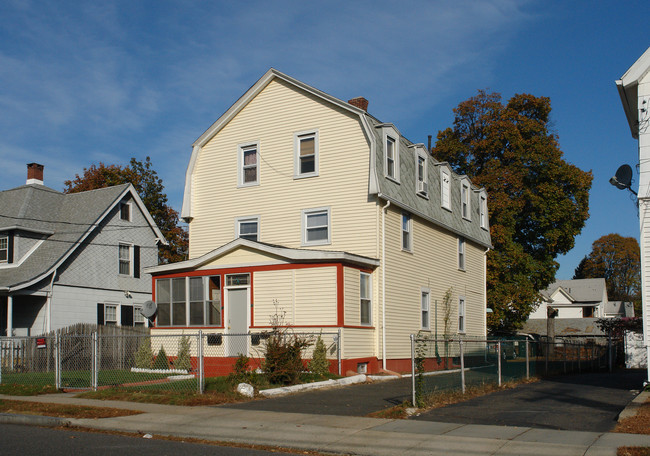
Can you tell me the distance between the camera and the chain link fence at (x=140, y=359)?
55.7 feet

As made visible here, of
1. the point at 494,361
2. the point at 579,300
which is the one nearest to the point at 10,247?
the point at 494,361

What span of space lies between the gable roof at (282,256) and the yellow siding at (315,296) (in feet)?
1.33

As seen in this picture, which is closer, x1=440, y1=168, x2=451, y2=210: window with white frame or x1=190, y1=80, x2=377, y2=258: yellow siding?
x1=190, y1=80, x2=377, y2=258: yellow siding

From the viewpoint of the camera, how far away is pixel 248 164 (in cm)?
2506

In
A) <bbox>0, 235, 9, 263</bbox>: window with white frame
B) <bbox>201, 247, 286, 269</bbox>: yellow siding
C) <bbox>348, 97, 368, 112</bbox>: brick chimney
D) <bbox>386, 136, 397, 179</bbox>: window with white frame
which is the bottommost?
<bbox>201, 247, 286, 269</bbox>: yellow siding

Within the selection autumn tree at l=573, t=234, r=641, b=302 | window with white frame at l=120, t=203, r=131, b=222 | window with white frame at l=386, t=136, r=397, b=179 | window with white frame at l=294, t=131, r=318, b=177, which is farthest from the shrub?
autumn tree at l=573, t=234, r=641, b=302

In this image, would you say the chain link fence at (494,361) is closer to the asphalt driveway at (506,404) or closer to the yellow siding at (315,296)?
the asphalt driveway at (506,404)

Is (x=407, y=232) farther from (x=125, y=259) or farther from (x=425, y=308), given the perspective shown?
(x=125, y=259)

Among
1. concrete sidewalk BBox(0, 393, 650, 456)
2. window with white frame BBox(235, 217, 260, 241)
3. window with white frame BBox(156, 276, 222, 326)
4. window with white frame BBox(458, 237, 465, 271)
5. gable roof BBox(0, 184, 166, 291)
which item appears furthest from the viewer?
window with white frame BBox(458, 237, 465, 271)

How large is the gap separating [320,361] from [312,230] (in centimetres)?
549

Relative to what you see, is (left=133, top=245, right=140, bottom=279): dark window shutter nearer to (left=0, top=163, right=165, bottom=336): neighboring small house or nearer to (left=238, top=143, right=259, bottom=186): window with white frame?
(left=0, top=163, right=165, bottom=336): neighboring small house

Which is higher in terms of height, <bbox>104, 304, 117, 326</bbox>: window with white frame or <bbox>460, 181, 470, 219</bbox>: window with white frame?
<bbox>460, 181, 470, 219</bbox>: window with white frame

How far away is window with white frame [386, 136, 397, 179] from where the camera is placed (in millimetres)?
23039

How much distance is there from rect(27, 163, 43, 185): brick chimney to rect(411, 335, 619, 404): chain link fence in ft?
69.5
